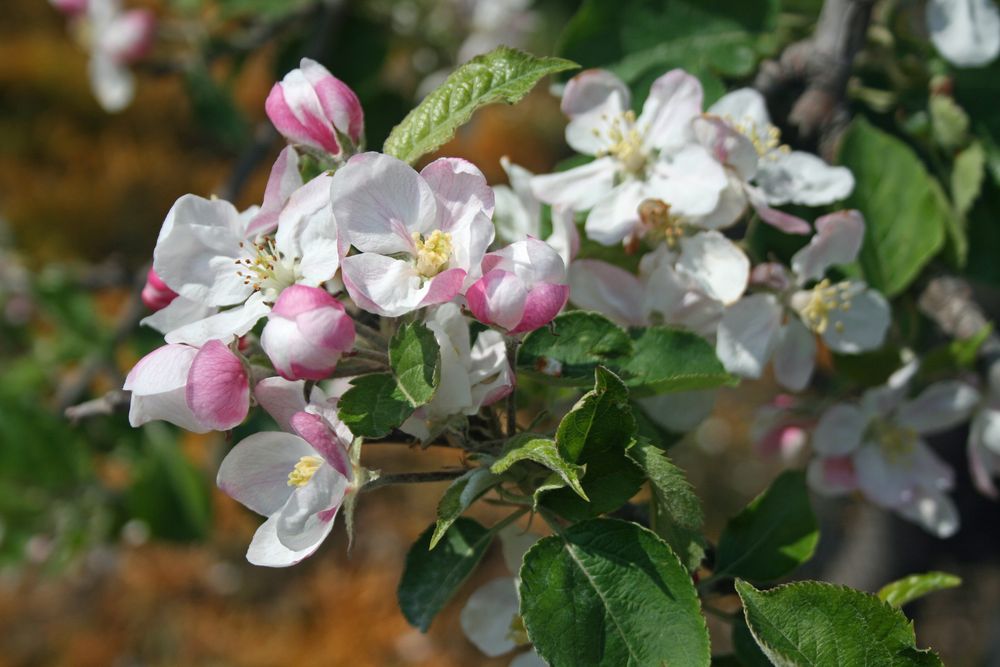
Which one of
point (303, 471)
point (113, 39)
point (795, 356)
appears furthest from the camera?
point (113, 39)

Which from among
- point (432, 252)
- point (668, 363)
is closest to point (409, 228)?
point (432, 252)

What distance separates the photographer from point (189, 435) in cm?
Result: 323

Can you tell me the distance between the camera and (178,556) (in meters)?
3.36

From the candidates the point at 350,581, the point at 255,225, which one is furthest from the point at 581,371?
the point at 350,581

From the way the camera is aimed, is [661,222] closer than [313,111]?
No

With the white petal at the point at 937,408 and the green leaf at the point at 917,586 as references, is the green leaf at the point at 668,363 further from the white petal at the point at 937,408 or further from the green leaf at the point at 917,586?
the white petal at the point at 937,408

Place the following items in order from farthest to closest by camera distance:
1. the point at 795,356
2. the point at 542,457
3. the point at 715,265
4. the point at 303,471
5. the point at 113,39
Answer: the point at 113,39 → the point at 795,356 → the point at 715,265 → the point at 303,471 → the point at 542,457

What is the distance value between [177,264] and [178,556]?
2932 millimetres

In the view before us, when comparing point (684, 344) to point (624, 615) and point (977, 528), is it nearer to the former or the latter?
point (624, 615)

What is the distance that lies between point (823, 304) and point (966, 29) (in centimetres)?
39

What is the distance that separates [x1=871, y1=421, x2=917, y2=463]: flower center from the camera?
3.39ft

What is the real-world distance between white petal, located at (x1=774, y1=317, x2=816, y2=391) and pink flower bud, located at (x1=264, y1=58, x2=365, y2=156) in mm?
473

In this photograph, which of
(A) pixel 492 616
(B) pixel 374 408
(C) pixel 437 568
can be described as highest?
(B) pixel 374 408

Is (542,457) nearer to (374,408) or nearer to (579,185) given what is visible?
(374,408)
